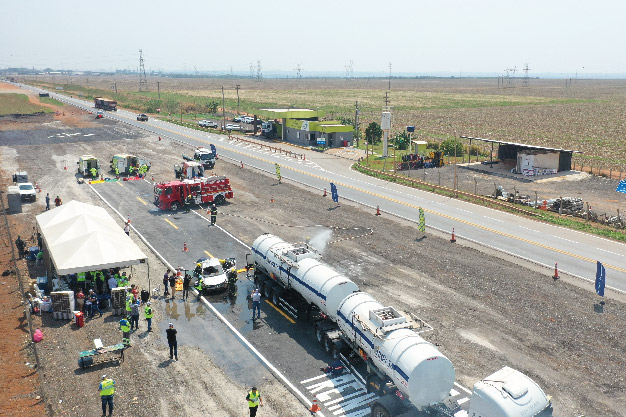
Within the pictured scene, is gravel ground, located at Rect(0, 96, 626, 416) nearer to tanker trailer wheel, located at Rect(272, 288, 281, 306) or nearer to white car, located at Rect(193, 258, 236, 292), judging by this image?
white car, located at Rect(193, 258, 236, 292)

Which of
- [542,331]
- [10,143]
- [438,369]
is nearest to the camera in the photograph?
[438,369]

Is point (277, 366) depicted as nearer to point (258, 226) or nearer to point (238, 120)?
point (258, 226)

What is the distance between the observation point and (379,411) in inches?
757

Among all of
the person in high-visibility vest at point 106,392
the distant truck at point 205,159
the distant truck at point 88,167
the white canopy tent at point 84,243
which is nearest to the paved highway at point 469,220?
the distant truck at point 205,159

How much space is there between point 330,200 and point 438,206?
1080 cm

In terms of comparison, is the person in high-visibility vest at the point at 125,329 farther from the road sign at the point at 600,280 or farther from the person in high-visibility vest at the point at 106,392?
the road sign at the point at 600,280

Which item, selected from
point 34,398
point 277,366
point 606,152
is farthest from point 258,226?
point 606,152

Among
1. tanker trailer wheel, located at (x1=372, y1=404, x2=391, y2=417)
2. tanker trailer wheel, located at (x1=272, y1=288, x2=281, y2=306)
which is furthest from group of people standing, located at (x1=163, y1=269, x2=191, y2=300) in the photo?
tanker trailer wheel, located at (x1=372, y1=404, x2=391, y2=417)

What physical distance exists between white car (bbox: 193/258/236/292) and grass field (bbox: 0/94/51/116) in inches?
4962

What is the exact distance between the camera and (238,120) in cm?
12450

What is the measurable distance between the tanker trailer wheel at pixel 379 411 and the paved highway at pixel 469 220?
66.9 feet

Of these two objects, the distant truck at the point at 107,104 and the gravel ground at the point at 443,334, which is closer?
the gravel ground at the point at 443,334

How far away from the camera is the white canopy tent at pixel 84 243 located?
29.1m

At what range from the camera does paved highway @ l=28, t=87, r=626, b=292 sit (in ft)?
122
